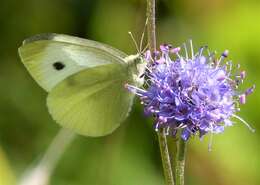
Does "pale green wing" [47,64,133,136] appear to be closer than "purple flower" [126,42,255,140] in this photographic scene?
No

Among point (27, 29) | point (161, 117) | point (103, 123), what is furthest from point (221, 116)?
point (27, 29)

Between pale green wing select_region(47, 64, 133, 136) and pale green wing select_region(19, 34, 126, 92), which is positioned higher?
pale green wing select_region(19, 34, 126, 92)

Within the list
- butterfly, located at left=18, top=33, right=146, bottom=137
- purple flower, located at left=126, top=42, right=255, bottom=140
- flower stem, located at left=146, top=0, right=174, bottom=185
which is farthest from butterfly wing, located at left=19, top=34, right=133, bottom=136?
flower stem, located at left=146, top=0, right=174, bottom=185

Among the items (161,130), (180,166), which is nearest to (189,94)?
(161,130)

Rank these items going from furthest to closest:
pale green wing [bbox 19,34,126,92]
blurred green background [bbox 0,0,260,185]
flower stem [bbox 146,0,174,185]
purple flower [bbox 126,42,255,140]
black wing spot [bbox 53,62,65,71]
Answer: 1. blurred green background [bbox 0,0,260,185]
2. black wing spot [bbox 53,62,65,71]
3. pale green wing [bbox 19,34,126,92]
4. purple flower [bbox 126,42,255,140]
5. flower stem [bbox 146,0,174,185]

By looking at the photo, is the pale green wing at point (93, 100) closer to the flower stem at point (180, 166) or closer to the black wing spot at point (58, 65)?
the black wing spot at point (58, 65)

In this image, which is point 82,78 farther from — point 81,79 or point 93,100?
point 93,100

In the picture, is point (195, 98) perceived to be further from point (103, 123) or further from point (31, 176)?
point (31, 176)

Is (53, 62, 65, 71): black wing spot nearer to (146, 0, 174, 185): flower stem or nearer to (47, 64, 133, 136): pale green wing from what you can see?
(47, 64, 133, 136): pale green wing
